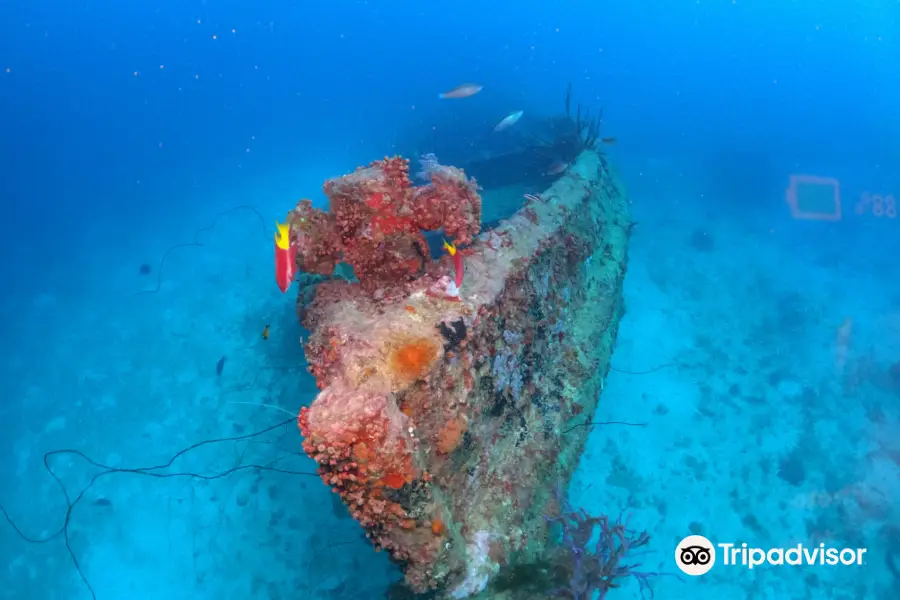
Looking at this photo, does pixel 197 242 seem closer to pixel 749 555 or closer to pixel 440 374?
pixel 440 374

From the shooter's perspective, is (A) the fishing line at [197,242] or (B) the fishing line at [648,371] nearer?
(B) the fishing line at [648,371]

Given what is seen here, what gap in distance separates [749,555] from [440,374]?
19.6 feet

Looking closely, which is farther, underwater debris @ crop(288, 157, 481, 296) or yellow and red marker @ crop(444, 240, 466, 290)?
underwater debris @ crop(288, 157, 481, 296)

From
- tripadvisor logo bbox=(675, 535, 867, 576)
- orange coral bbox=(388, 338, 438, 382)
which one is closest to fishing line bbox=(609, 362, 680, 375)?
tripadvisor logo bbox=(675, 535, 867, 576)

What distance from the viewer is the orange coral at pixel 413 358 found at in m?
3.03

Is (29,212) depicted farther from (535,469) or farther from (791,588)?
(791,588)

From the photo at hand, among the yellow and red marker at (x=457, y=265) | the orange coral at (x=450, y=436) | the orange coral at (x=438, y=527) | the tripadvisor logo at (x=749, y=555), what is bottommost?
the tripadvisor logo at (x=749, y=555)

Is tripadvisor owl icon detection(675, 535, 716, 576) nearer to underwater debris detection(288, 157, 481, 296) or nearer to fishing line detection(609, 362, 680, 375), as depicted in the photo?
fishing line detection(609, 362, 680, 375)

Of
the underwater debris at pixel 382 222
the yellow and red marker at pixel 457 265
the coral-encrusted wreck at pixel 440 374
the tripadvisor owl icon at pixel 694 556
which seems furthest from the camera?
the tripadvisor owl icon at pixel 694 556

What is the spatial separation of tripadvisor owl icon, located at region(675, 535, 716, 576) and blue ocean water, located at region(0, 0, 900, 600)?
12 cm

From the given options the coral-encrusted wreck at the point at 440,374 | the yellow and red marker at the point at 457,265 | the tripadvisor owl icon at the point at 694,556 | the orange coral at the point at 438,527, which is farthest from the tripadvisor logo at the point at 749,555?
the yellow and red marker at the point at 457,265

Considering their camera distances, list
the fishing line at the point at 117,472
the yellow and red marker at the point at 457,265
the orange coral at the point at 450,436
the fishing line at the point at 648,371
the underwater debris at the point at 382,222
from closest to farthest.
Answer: the orange coral at the point at 450,436 → the yellow and red marker at the point at 457,265 → the underwater debris at the point at 382,222 → the fishing line at the point at 117,472 → the fishing line at the point at 648,371

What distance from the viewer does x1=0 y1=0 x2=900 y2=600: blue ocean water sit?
Answer: 6.05 metres

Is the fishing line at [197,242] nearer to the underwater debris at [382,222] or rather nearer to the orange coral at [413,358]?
the underwater debris at [382,222]
